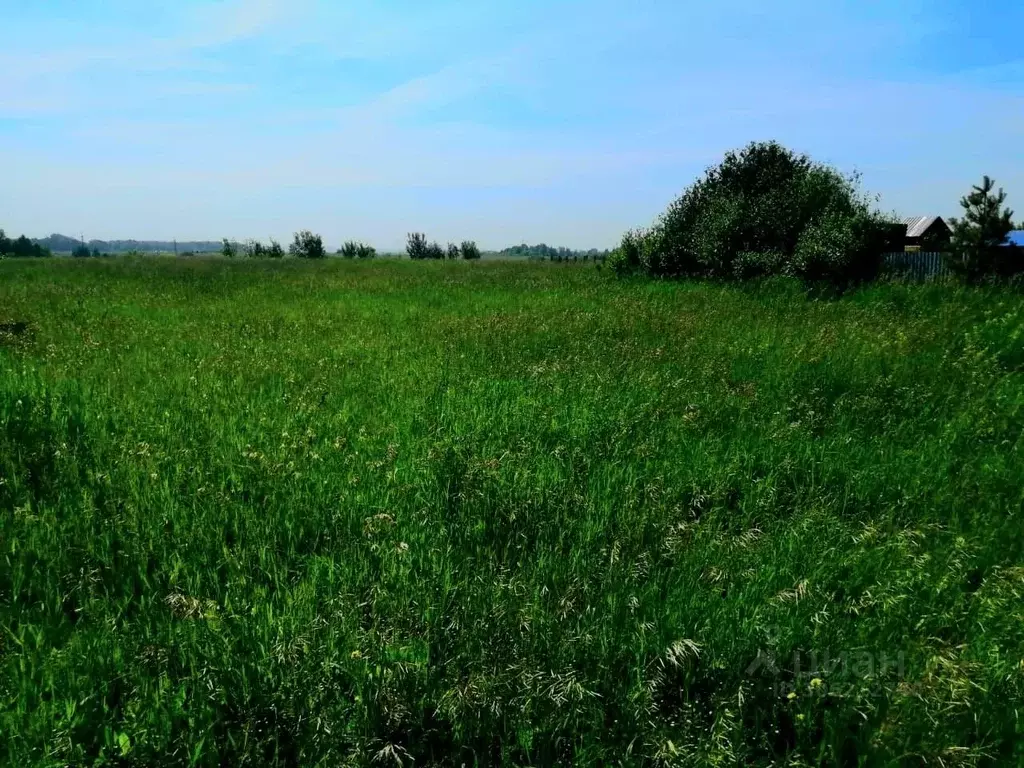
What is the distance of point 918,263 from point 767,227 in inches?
177

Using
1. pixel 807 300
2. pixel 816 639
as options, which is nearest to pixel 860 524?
pixel 816 639

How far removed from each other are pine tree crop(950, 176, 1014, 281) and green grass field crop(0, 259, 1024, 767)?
11.0 meters

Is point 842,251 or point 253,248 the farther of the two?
point 253,248

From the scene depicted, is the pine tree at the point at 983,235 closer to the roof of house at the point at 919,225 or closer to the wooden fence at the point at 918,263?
the wooden fence at the point at 918,263

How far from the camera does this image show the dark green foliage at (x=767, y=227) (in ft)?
55.5

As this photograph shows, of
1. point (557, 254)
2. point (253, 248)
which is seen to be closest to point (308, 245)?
point (253, 248)

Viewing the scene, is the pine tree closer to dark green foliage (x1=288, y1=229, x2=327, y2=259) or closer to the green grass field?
the green grass field

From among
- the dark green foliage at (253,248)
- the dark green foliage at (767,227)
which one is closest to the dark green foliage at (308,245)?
the dark green foliage at (253,248)

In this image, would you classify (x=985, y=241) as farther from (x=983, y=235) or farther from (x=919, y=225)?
(x=919, y=225)

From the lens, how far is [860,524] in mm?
4039

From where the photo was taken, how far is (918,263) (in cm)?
1823

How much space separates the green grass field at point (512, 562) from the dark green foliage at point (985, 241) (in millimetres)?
11000

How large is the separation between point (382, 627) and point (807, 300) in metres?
14.4

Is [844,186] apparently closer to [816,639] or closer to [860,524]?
[860,524]
